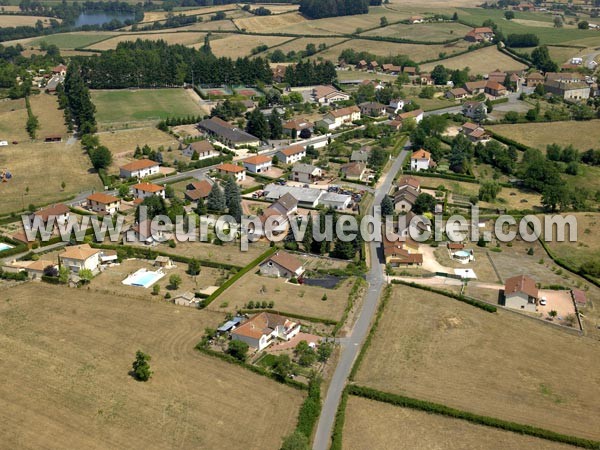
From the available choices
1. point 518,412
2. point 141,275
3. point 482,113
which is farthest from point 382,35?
point 518,412

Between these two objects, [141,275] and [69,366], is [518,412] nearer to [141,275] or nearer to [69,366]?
[69,366]

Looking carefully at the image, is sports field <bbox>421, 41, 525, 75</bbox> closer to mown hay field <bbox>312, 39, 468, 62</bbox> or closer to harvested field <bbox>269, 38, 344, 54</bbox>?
mown hay field <bbox>312, 39, 468, 62</bbox>

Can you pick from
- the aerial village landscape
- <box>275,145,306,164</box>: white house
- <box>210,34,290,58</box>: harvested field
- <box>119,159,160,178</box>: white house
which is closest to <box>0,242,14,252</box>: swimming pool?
the aerial village landscape

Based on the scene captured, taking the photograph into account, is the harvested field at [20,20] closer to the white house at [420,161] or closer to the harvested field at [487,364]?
the white house at [420,161]

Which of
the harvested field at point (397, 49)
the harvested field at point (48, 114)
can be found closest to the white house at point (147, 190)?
the harvested field at point (48, 114)

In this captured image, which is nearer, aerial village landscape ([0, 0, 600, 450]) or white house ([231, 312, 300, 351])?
aerial village landscape ([0, 0, 600, 450])

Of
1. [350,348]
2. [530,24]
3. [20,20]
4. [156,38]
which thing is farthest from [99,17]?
[350,348]
